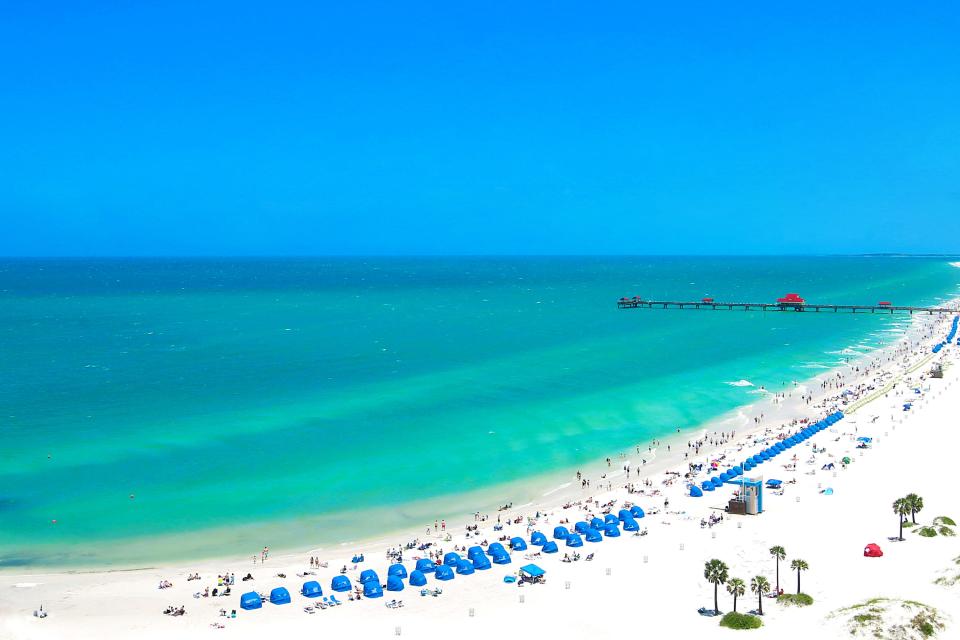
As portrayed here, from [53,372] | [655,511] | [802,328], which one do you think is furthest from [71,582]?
[802,328]

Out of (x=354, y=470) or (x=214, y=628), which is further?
(x=354, y=470)

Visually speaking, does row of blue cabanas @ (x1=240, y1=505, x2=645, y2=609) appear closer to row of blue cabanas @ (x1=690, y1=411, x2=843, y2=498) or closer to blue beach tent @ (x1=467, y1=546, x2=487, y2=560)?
blue beach tent @ (x1=467, y1=546, x2=487, y2=560)

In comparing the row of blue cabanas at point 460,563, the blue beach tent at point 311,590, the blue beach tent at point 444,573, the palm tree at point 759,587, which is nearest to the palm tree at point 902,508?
the palm tree at point 759,587

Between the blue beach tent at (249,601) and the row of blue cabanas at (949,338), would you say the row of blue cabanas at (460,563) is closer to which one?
the blue beach tent at (249,601)

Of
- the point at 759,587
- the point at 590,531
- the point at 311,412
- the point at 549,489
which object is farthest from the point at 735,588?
the point at 311,412

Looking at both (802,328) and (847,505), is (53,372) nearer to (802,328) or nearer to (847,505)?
(847,505)

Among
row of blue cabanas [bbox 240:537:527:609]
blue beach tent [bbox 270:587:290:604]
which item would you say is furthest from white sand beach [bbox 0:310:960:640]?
row of blue cabanas [bbox 240:537:527:609]
